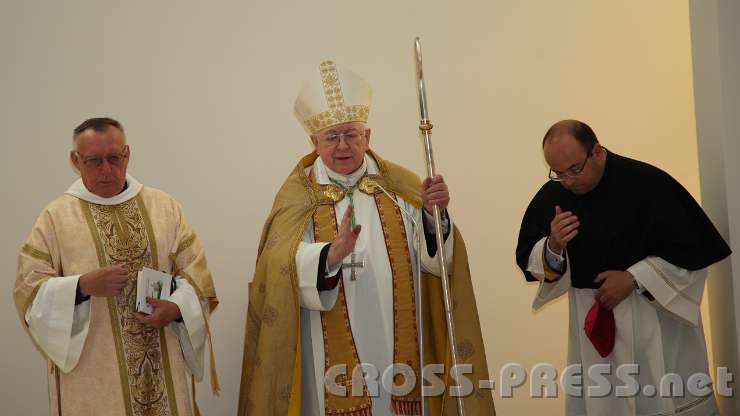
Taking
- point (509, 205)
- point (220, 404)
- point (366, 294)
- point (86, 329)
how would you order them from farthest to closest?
point (509, 205) → point (220, 404) → point (366, 294) → point (86, 329)

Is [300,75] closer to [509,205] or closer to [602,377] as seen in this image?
[509,205]

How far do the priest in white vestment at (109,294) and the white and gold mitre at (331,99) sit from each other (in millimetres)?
984

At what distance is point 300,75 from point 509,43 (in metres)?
1.63

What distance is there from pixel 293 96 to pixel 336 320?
7.63 ft

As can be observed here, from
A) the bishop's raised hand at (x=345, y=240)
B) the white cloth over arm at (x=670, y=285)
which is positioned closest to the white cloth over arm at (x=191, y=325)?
the bishop's raised hand at (x=345, y=240)

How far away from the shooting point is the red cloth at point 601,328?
4.68 meters

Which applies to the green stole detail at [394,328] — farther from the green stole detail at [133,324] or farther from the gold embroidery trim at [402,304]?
the green stole detail at [133,324]

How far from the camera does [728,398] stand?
510 cm

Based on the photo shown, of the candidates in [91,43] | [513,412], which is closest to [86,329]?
[91,43]

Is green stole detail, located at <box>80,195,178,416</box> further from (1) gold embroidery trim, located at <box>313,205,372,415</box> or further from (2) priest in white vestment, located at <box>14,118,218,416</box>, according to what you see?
(1) gold embroidery trim, located at <box>313,205,372,415</box>

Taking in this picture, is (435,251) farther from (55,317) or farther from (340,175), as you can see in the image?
(55,317)

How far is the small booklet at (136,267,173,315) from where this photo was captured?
15.1 feet

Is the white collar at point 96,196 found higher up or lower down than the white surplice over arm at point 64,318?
higher up

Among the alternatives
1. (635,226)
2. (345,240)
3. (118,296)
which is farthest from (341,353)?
(635,226)
